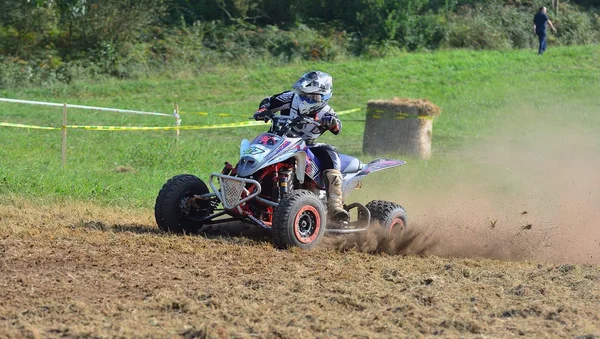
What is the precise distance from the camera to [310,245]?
9.55m

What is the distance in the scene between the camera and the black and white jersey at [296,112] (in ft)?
33.1

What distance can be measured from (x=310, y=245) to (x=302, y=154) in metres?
1.01

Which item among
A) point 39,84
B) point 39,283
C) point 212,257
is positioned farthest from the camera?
point 39,84

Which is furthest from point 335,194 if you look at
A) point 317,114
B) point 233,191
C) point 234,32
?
point 234,32

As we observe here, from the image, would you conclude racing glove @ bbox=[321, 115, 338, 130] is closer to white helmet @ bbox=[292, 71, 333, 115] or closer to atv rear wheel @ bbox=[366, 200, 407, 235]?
white helmet @ bbox=[292, 71, 333, 115]

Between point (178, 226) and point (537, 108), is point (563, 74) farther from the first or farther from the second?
point (178, 226)

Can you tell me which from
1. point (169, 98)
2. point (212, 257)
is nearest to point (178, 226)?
point (212, 257)

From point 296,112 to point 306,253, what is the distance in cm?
172

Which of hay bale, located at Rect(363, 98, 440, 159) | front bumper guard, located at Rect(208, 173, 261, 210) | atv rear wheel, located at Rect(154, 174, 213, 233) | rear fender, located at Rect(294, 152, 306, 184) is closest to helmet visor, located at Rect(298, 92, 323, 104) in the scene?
rear fender, located at Rect(294, 152, 306, 184)

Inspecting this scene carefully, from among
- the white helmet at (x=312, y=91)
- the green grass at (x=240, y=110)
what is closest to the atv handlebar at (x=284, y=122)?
the white helmet at (x=312, y=91)

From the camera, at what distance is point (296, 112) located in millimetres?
10242

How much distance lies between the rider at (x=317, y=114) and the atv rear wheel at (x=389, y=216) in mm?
473

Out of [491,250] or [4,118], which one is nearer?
[491,250]

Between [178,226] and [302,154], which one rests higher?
[302,154]
